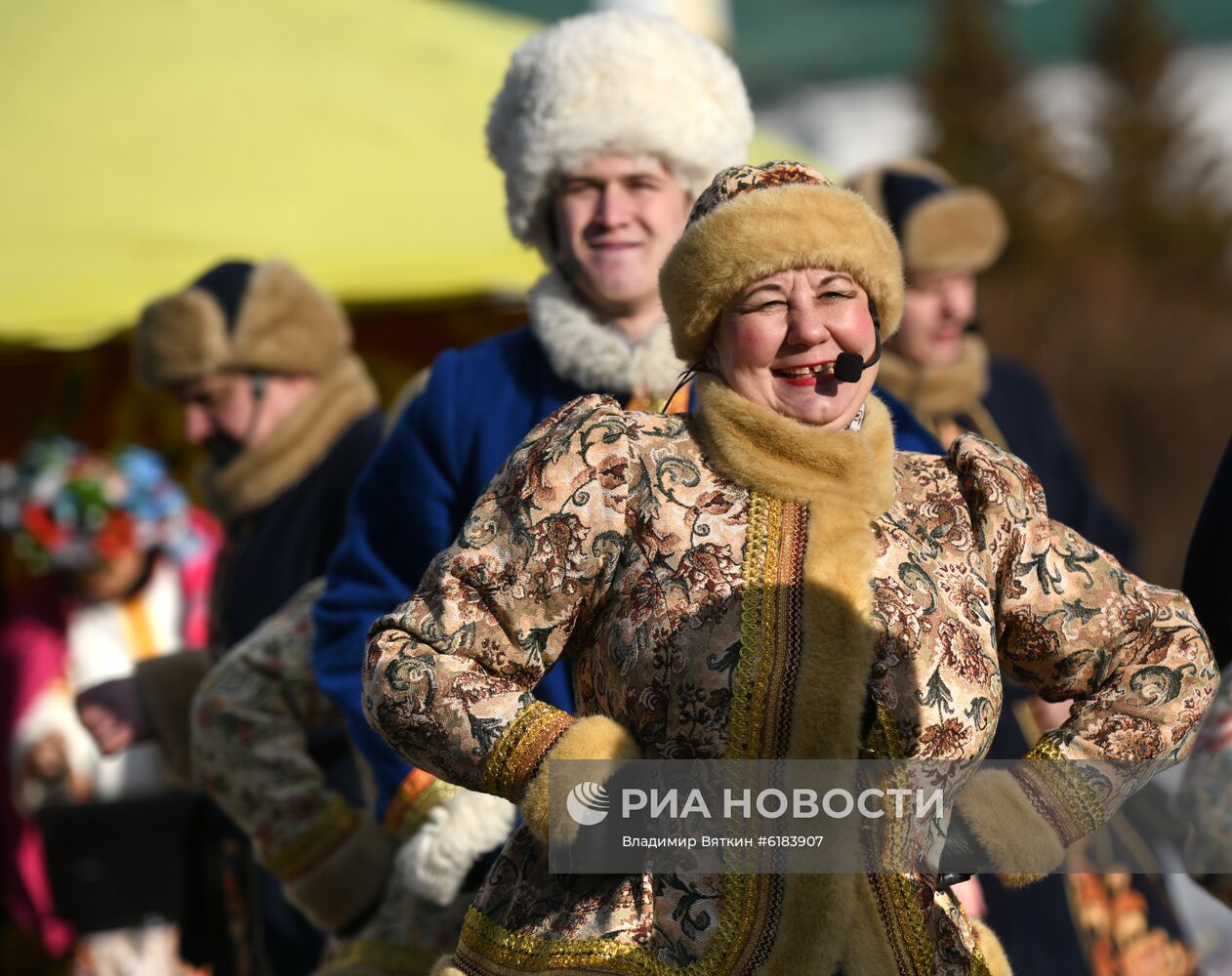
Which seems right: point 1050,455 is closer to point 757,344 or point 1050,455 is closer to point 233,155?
point 757,344

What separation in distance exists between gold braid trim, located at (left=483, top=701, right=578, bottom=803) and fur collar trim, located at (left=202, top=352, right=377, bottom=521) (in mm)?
2317

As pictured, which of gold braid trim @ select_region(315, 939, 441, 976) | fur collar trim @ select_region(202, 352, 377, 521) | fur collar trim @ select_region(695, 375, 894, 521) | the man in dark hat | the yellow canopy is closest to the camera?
fur collar trim @ select_region(695, 375, 894, 521)

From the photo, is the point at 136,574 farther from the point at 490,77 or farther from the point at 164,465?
the point at 490,77

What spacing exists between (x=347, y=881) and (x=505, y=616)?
1363mm

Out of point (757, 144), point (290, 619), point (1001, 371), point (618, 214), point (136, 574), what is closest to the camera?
point (618, 214)

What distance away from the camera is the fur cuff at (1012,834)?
204 cm

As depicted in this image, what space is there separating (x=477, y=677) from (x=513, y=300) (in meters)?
5.14

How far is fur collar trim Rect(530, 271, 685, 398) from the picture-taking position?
9.66ft

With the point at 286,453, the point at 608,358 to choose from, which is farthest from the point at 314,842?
the point at 286,453

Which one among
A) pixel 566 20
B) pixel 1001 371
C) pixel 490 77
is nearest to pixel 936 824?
pixel 566 20

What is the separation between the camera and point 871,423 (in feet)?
7.23

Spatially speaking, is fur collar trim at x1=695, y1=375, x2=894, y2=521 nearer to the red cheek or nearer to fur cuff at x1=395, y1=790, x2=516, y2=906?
the red cheek

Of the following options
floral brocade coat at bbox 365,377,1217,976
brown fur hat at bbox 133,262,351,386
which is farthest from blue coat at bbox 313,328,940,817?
brown fur hat at bbox 133,262,351,386

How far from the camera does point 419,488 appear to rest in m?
2.94
